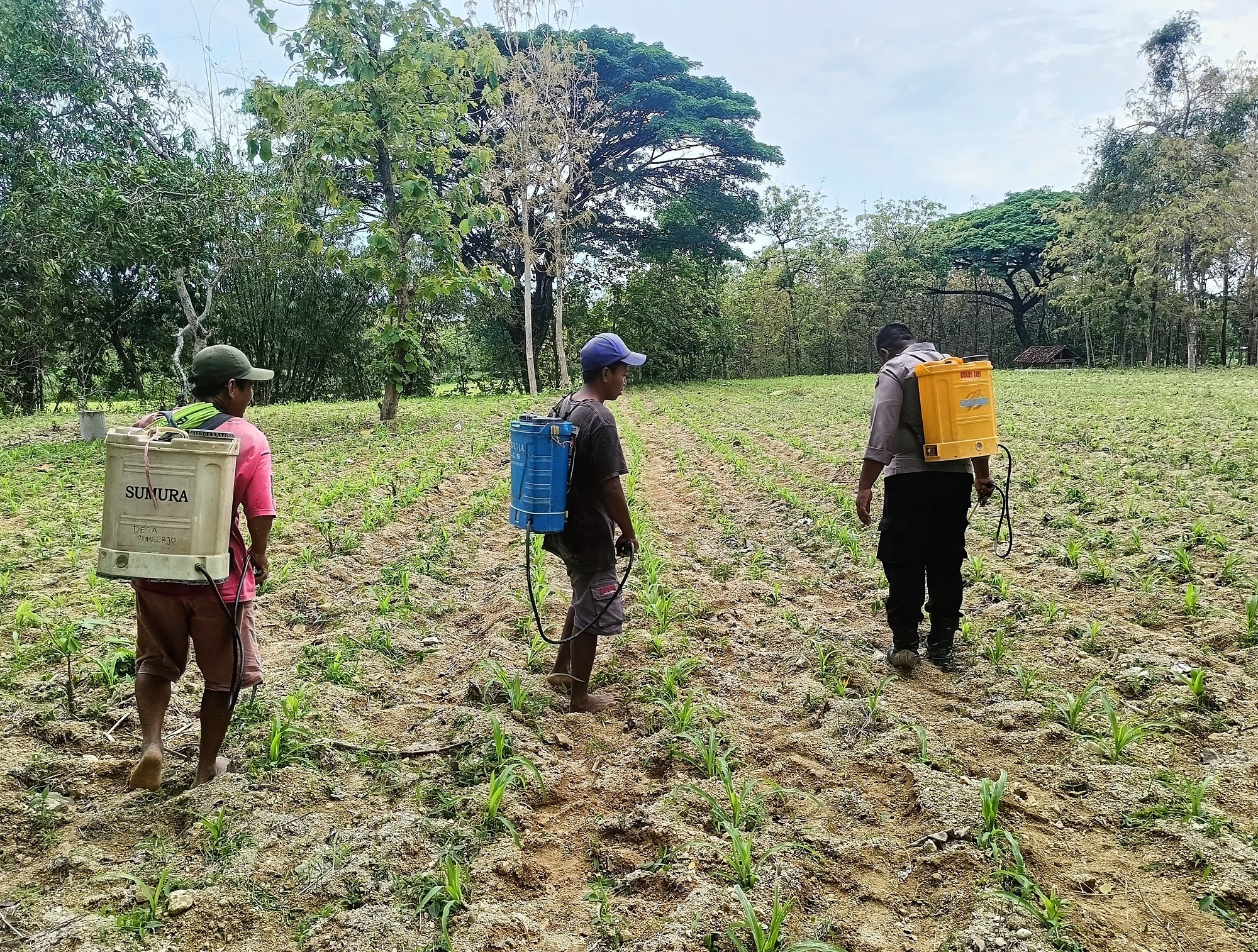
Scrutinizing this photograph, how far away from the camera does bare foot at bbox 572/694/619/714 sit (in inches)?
152

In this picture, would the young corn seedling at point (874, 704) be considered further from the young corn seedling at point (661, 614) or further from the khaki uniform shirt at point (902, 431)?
the young corn seedling at point (661, 614)

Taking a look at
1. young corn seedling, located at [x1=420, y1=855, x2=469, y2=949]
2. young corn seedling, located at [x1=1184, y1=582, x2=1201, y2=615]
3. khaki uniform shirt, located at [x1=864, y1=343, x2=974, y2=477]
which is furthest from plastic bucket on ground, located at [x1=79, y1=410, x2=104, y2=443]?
young corn seedling, located at [x1=1184, y1=582, x2=1201, y2=615]

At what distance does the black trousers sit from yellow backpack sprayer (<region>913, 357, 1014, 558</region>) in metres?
0.21

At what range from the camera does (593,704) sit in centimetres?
391

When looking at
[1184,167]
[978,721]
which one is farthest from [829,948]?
[1184,167]

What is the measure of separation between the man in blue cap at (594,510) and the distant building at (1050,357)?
1516 inches

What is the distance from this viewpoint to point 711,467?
36.4ft

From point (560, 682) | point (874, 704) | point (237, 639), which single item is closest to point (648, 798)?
point (560, 682)

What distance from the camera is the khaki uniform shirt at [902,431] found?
→ 4090mm

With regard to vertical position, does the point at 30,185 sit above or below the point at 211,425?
above

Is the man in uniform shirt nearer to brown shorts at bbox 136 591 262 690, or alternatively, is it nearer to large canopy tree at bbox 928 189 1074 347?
brown shorts at bbox 136 591 262 690

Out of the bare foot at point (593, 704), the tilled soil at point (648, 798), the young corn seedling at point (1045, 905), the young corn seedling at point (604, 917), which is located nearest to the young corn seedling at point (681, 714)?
the tilled soil at point (648, 798)

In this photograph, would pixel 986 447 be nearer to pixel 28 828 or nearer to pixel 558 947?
pixel 558 947

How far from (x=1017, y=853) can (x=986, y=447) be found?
2110 millimetres
